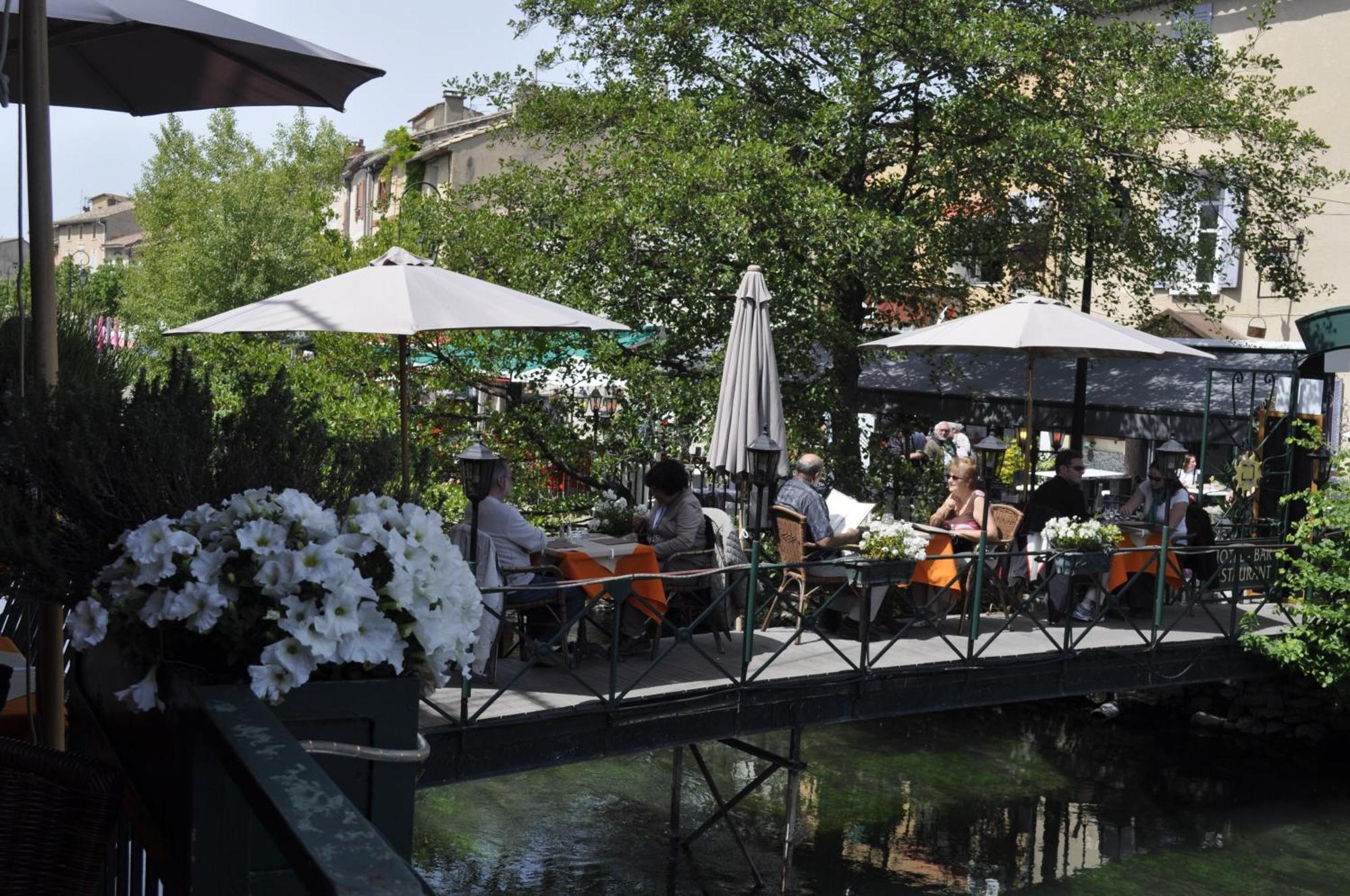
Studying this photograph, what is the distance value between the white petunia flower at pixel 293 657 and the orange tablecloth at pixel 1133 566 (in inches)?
357

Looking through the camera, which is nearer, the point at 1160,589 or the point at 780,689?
the point at 780,689

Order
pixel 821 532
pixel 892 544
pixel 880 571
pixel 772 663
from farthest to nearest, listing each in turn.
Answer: pixel 821 532, pixel 892 544, pixel 880 571, pixel 772 663

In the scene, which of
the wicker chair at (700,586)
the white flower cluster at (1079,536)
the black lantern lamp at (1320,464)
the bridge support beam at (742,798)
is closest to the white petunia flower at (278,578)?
the bridge support beam at (742,798)

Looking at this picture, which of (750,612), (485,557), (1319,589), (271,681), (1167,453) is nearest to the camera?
(271,681)

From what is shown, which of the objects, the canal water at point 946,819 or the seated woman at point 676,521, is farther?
the canal water at point 946,819

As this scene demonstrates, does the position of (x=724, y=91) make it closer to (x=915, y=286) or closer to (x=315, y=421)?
(x=915, y=286)

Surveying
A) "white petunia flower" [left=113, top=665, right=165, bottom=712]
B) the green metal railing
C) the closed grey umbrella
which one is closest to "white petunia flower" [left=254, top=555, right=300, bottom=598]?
"white petunia flower" [left=113, top=665, right=165, bottom=712]

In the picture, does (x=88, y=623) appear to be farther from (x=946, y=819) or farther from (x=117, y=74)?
(x=946, y=819)

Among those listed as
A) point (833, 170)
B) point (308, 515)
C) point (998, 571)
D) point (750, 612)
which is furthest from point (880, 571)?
point (308, 515)

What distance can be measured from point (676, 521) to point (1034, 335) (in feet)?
11.6

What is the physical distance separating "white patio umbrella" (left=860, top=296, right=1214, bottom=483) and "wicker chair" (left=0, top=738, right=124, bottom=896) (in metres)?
8.94

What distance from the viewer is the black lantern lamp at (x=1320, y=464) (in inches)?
515

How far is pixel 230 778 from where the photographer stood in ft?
6.41

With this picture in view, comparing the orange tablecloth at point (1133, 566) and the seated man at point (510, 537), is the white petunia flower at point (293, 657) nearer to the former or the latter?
the seated man at point (510, 537)
